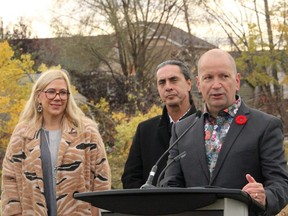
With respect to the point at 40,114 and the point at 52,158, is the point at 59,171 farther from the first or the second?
the point at 40,114

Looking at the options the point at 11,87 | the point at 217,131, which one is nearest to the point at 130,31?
the point at 11,87

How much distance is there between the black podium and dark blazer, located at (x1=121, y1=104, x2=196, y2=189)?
242 centimetres

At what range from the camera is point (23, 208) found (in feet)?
16.3

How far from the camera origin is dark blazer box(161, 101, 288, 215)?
302cm

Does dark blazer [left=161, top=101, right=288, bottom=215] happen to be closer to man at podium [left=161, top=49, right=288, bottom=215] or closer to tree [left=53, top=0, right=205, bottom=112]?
man at podium [left=161, top=49, right=288, bottom=215]

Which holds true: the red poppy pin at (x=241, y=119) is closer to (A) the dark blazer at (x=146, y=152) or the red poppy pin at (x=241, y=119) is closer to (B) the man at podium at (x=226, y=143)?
(B) the man at podium at (x=226, y=143)

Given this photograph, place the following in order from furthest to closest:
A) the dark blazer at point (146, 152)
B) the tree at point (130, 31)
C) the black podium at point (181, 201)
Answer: the tree at point (130, 31)
the dark blazer at point (146, 152)
the black podium at point (181, 201)

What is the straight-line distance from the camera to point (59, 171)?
489cm

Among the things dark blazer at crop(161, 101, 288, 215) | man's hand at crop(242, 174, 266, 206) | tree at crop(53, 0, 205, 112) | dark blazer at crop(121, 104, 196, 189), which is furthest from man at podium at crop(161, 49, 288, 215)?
tree at crop(53, 0, 205, 112)

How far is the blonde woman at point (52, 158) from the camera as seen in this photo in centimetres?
489

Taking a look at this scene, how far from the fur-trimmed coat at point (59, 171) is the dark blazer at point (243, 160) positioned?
69.4 inches

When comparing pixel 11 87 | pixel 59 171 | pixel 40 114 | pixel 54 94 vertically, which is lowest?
pixel 59 171

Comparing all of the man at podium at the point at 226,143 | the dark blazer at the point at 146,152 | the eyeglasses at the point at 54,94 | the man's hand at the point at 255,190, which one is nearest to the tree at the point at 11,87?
the eyeglasses at the point at 54,94

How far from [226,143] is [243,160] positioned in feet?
0.34
